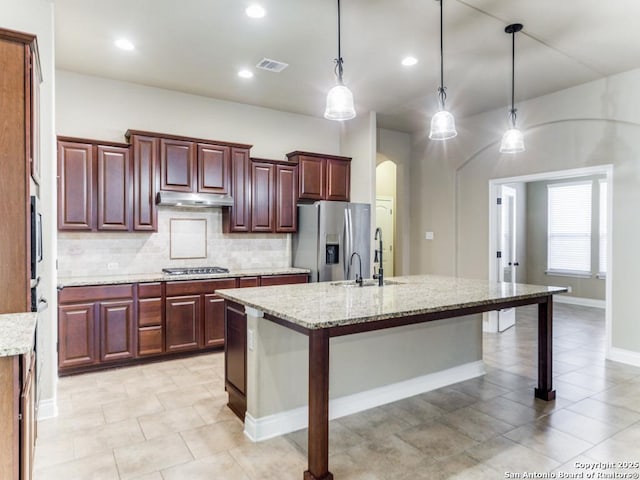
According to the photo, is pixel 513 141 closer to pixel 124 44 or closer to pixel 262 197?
pixel 262 197

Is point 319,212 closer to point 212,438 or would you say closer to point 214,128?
point 214,128

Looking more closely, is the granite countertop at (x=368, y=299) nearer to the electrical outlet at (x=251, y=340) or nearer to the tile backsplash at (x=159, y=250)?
the electrical outlet at (x=251, y=340)

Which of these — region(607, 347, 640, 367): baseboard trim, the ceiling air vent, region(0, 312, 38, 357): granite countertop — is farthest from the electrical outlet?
region(607, 347, 640, 367): baseboard trim

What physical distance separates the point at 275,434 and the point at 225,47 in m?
3.27

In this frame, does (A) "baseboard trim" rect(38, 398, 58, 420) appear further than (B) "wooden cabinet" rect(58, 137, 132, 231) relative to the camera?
No

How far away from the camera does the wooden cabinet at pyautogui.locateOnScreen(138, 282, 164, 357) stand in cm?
405

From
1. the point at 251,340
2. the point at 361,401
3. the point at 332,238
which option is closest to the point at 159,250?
the point at 332,238

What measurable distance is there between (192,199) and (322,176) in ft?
6.08

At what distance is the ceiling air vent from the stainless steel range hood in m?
1.53

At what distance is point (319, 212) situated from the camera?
5.02 metres

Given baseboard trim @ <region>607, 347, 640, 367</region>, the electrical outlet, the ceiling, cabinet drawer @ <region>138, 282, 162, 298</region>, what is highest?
the ceiling

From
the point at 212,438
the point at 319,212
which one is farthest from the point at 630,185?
the point at 212,438

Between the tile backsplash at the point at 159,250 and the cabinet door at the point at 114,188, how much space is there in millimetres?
319

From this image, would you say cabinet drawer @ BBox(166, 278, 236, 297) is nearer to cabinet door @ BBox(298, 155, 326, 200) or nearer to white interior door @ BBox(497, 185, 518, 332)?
cabinet door @ BBox(298, 155, 326, 200)
